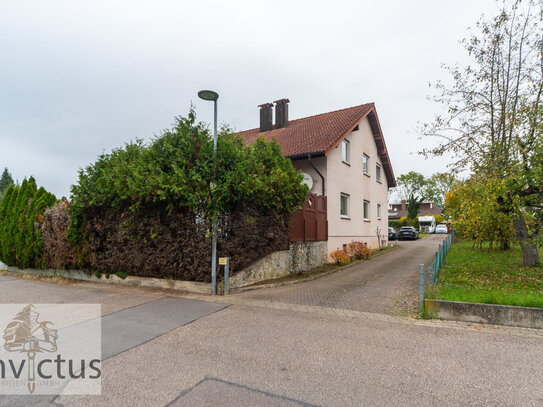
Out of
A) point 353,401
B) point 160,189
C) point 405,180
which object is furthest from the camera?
point 405,180

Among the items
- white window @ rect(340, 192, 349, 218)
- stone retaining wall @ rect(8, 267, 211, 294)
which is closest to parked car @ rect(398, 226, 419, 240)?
white window @ rect(340, 192, 349, 218)

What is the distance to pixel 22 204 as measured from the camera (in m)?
11.8

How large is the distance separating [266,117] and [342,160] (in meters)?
6.47

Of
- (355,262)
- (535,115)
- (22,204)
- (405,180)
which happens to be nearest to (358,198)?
(355,262)

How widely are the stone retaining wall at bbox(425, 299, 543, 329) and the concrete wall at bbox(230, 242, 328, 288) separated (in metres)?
4.49

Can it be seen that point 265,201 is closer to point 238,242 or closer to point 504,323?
point 238,242

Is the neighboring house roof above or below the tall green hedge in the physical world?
above

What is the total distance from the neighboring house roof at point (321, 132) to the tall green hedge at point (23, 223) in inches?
332

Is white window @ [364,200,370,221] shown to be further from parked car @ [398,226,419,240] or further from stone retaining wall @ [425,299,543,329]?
parked car @ [398,226,419,240]

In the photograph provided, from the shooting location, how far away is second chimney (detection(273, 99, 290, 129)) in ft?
59.0

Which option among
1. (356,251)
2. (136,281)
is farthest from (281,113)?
(136,281)

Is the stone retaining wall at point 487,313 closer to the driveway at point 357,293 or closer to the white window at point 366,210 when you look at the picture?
the driveway at point 357,293

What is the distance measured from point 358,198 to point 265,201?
9837 millimetres

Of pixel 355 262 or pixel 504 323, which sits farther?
pixel 355 262
